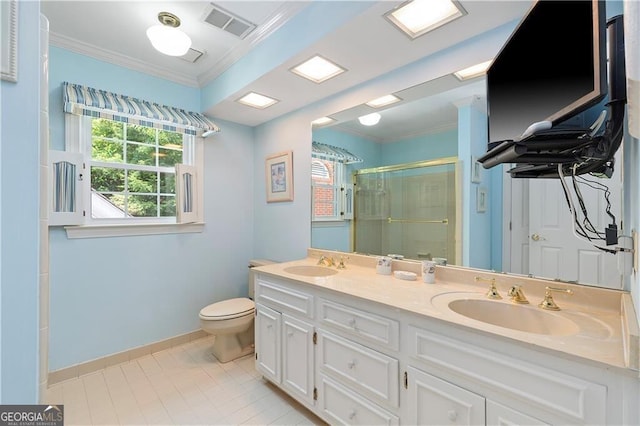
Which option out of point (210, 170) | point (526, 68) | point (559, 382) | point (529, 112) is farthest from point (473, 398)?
point (210, 170)

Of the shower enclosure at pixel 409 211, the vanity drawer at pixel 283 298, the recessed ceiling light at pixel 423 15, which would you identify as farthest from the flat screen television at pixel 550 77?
the vanity drawer at pixel 283 298

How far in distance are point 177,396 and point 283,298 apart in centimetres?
106

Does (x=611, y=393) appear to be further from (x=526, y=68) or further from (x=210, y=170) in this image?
(x=210, y=170)

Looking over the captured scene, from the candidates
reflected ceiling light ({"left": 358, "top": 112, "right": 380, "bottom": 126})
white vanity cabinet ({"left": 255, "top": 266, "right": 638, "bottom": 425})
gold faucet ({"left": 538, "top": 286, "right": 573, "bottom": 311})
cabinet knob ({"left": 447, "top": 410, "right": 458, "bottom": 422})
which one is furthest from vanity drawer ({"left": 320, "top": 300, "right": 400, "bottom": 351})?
reflected ceiling light ({"left": 358, "top": 112, "right": 380, "bottom": 126})

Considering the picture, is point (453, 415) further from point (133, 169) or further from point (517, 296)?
point (133, 169)

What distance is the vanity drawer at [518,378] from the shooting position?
81cm

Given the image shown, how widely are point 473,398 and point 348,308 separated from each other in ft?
2.10

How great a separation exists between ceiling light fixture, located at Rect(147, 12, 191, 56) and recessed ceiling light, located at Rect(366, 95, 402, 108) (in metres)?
1.37

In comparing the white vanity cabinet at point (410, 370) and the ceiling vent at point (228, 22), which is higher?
the ceiling vent at point (228, 22)

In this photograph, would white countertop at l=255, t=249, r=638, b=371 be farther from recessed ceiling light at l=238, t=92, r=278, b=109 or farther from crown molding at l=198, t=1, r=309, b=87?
crown molding at l=198, t=1, r=309, b=87

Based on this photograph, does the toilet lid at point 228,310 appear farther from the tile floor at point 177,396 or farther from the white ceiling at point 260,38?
the white ceiling at point 260,38

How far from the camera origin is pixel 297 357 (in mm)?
1767

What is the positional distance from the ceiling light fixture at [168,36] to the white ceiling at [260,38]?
6 centimetres

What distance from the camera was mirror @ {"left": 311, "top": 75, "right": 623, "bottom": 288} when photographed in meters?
1.34
